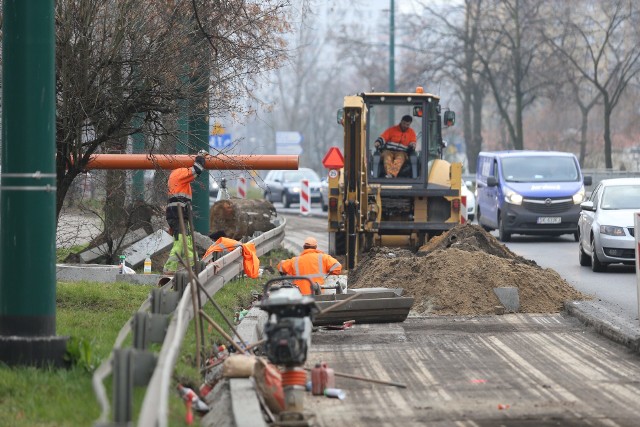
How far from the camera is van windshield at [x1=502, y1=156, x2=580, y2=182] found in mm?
29781

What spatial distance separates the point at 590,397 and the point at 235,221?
50.9ft

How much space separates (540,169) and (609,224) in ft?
30.5

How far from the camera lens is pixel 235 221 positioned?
2430cm

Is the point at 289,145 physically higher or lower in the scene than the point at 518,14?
lower

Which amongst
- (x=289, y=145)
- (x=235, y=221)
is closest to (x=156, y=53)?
(x=235, y=221)

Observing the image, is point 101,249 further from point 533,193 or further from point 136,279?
point 533,193

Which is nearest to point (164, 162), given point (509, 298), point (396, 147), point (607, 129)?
point (509, 298)

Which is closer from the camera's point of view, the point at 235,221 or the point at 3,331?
the point at 3,331

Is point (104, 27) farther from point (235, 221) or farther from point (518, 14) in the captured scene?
point (518, 14)

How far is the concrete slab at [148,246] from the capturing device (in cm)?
1906

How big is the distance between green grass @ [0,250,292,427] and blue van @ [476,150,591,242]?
15513 mm

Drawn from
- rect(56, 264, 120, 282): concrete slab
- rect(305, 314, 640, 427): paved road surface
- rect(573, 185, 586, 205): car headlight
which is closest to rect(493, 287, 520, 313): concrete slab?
rect(305, 314, 640, 427): paved road surface

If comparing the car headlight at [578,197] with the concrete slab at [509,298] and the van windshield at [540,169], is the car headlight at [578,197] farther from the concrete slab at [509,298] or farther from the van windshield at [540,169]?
the concrete slab at [509,298]

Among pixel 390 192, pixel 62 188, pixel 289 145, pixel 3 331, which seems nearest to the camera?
pixel 3 331
